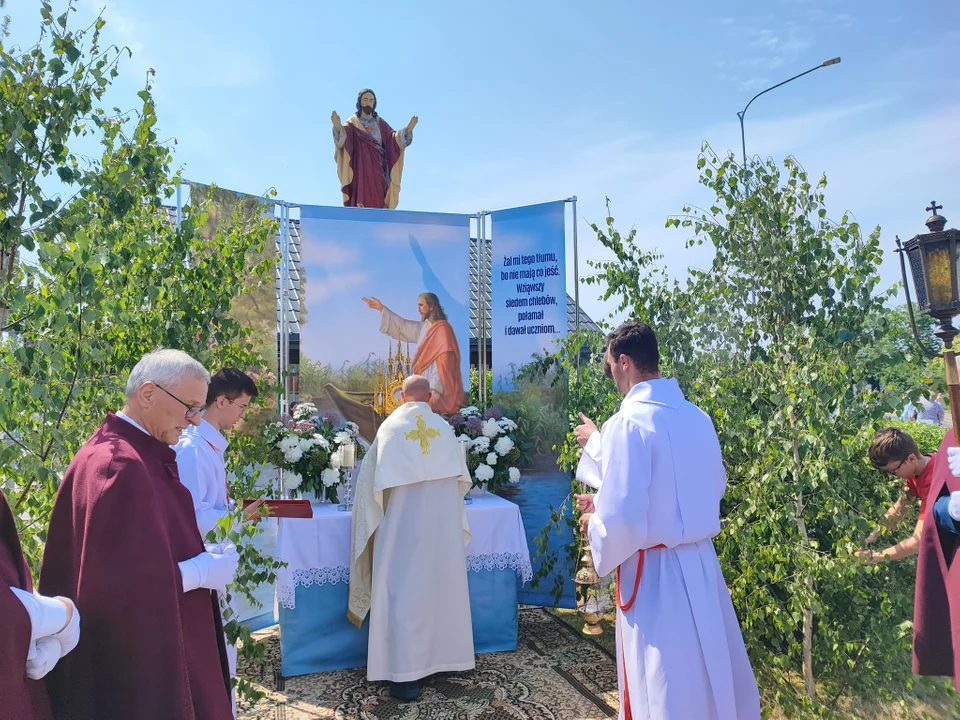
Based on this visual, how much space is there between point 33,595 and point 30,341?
111 centimetres

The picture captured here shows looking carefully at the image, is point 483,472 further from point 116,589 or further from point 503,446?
point 116,589

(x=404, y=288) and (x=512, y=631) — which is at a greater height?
(x=404, y=288)

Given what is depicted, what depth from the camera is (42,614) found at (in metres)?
1.69

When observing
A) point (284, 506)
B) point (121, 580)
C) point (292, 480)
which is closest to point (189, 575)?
point (121, 580)

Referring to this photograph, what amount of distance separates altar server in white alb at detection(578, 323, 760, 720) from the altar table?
7.67ft

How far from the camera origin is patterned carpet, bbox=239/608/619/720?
4.48m

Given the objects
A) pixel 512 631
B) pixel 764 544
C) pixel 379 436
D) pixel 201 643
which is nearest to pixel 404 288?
pixel 379 436

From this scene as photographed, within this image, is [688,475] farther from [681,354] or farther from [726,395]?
[681,354]

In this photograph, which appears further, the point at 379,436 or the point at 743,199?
the point at 379,436

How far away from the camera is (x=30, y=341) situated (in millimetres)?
2475

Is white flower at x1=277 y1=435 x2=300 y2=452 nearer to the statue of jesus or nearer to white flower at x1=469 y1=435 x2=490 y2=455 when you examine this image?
white flower at x1=469 y1=435 x2=490 y2=455

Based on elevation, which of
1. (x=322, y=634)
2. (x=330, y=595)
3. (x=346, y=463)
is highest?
(x=346, y=463)

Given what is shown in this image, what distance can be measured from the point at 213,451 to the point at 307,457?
238 cm

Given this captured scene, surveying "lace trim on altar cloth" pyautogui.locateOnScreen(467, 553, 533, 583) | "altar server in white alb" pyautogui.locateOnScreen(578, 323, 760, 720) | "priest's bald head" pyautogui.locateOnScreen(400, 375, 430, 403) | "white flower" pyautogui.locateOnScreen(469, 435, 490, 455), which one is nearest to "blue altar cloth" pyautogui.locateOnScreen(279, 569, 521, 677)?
"lace trim on altar cloth" pyautogui.locateOnScreen(467, 553, 533, 583)
